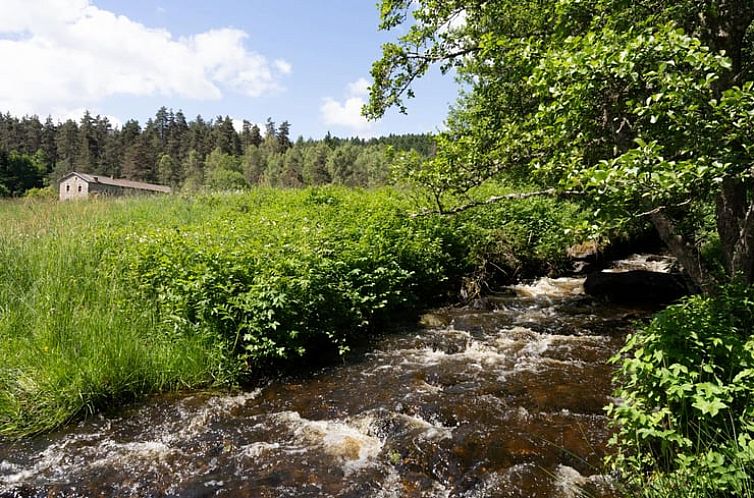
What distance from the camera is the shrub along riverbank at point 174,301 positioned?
4.68m

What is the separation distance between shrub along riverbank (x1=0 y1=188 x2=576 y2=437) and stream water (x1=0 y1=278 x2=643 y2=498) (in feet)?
1.26

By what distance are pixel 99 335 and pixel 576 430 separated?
518 cm

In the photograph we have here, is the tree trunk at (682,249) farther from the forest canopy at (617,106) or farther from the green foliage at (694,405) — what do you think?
the green foliage at (694,405)

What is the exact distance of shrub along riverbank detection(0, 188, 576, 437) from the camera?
4.68 m

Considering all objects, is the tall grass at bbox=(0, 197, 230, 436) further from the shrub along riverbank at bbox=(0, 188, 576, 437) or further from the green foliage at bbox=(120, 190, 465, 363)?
the green foliage at bbox=(120, 190, 465, 363)

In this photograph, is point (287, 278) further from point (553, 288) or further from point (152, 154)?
point (152, 154)

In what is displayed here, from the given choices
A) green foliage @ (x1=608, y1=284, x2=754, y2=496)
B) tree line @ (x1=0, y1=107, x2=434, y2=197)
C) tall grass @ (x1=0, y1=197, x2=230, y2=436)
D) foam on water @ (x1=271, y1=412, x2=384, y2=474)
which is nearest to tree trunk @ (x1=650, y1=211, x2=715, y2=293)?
green foliage @ (x1=608, y1=284, x2=754, y2=496)

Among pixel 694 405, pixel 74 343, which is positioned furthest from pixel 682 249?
pixel 74 343

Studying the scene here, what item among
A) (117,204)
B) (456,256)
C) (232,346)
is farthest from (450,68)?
(117,204)

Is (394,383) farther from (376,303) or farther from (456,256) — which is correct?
(456,256)

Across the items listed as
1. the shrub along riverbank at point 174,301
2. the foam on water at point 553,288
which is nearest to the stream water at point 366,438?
the shrub along riverbank at point 174,301

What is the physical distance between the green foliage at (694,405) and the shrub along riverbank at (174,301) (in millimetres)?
3650

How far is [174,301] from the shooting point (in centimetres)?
563

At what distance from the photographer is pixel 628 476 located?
336 cm
